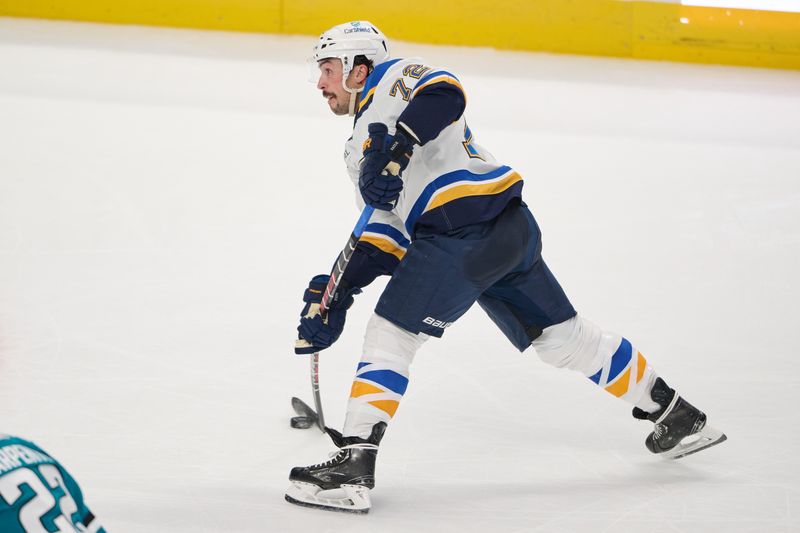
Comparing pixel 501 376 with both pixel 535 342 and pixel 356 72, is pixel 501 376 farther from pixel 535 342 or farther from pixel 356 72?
pixel 356 72

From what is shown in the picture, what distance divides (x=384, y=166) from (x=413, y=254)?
0.24 metres

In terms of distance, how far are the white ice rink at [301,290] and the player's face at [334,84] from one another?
913 millimetres

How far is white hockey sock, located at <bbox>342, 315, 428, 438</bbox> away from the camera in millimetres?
2617

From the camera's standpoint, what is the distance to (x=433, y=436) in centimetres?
310

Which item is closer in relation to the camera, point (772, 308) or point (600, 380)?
point (600, 380)

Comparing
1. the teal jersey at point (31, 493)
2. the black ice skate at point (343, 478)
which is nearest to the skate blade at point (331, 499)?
the black ice skate at point (343, 478)

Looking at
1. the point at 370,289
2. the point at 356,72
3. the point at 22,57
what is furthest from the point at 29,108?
the point at 356,72

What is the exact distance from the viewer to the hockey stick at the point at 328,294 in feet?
9.30

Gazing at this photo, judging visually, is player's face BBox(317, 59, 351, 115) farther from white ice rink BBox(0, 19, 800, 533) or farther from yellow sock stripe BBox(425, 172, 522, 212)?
white ice rink BBox(0, 19, 800, 533)

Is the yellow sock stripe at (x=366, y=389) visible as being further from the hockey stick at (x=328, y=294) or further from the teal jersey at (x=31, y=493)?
the teal jersey at (x=31, y=493)

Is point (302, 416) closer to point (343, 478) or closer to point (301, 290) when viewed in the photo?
point (343, 478)

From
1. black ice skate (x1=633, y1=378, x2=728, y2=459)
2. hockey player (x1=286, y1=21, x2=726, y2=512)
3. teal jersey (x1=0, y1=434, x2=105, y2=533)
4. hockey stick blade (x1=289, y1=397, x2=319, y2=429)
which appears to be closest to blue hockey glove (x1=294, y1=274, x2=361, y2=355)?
hockey player (x1=286, y1=21, x2=726, y2=512)

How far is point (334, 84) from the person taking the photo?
282cm

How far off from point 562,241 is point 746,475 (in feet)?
6.42
